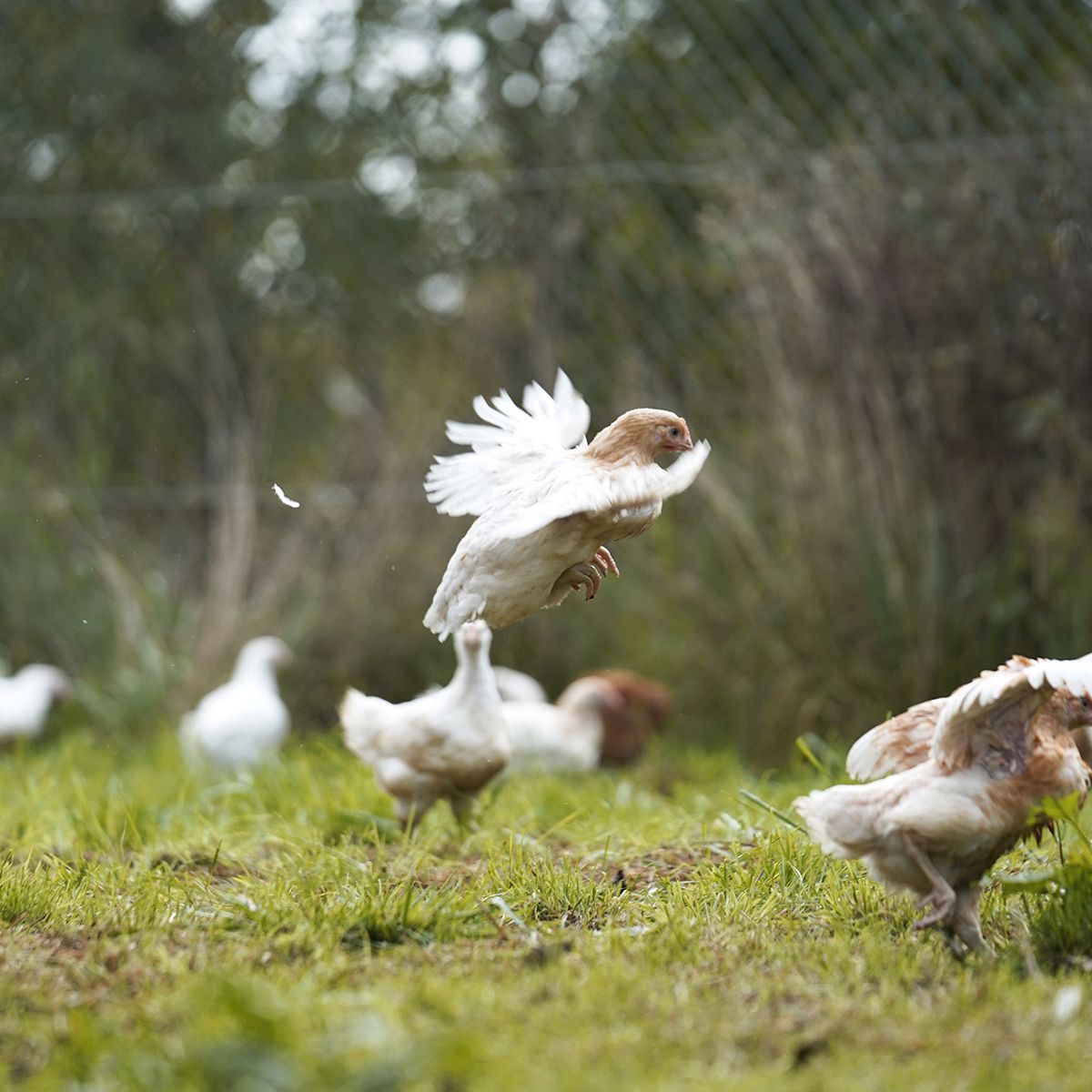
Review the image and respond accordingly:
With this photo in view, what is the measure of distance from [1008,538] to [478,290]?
3091mm

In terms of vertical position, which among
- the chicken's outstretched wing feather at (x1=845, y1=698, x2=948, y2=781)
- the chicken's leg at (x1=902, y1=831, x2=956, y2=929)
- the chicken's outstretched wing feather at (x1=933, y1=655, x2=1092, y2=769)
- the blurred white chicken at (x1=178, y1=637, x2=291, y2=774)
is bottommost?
the blurred white chicken at (x1=178, y1=637, x2=291, y2=774)

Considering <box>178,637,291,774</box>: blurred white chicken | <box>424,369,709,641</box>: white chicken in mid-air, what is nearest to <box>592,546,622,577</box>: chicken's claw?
<box>424,369,709,641</box>: white chicken in mid-air

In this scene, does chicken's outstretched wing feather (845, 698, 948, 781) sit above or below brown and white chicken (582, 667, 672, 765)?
above

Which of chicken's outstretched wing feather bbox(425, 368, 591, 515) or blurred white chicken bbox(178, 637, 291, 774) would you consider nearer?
chicken's outstretched wing feather bbox(425, 368, 591, 515)

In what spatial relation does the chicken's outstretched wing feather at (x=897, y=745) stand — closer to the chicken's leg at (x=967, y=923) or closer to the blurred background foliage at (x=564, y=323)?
the chicken's leg at (x=967, y=923)

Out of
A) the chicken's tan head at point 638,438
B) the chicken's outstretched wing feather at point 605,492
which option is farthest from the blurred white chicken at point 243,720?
the chicken's outstretched wing feather at point 605,492

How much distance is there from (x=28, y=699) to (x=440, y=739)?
3.07 meters

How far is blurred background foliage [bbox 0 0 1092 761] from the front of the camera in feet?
19.8

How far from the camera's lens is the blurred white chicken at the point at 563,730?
613 cm

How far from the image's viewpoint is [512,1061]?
94.7 inches

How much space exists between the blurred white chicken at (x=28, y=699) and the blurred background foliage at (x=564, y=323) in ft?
0.93

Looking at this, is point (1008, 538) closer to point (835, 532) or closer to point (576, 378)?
point (835, 532)

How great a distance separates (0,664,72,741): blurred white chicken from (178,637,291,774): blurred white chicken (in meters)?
0.71

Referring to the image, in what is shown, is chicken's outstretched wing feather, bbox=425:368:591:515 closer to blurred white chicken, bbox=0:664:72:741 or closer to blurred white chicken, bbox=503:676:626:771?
blurred white chicken, bbox=503:676:626:771
